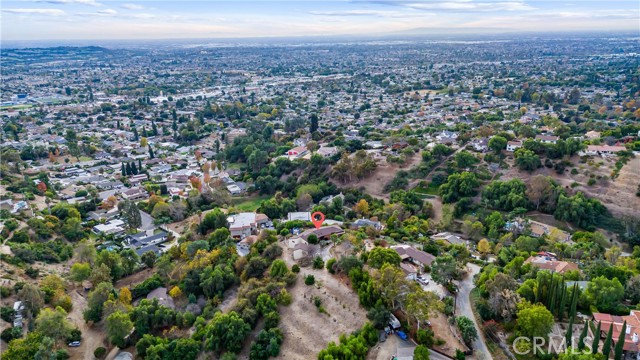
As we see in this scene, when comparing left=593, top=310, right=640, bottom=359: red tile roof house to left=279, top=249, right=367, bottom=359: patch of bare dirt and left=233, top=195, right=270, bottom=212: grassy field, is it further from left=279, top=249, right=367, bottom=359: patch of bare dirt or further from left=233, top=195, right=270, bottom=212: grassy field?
left=233, top=195, right=270, bottom=212: grassy field

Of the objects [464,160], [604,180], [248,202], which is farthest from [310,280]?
[604,180]

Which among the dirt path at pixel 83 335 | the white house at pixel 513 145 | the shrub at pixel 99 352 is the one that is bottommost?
the dirt path at pixel 83 335

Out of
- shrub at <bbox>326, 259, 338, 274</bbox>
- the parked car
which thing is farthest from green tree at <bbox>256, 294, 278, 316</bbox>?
the parked car

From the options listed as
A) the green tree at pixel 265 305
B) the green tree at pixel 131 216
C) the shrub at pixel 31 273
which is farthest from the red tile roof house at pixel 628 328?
the green tree at pixel 131 216

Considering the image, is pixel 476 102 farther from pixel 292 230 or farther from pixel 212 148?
pixel 292 230

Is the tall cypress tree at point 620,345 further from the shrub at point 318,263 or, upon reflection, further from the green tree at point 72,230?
the green tree at point 72,230

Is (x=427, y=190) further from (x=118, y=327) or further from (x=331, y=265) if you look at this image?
(x=118, y=327)
